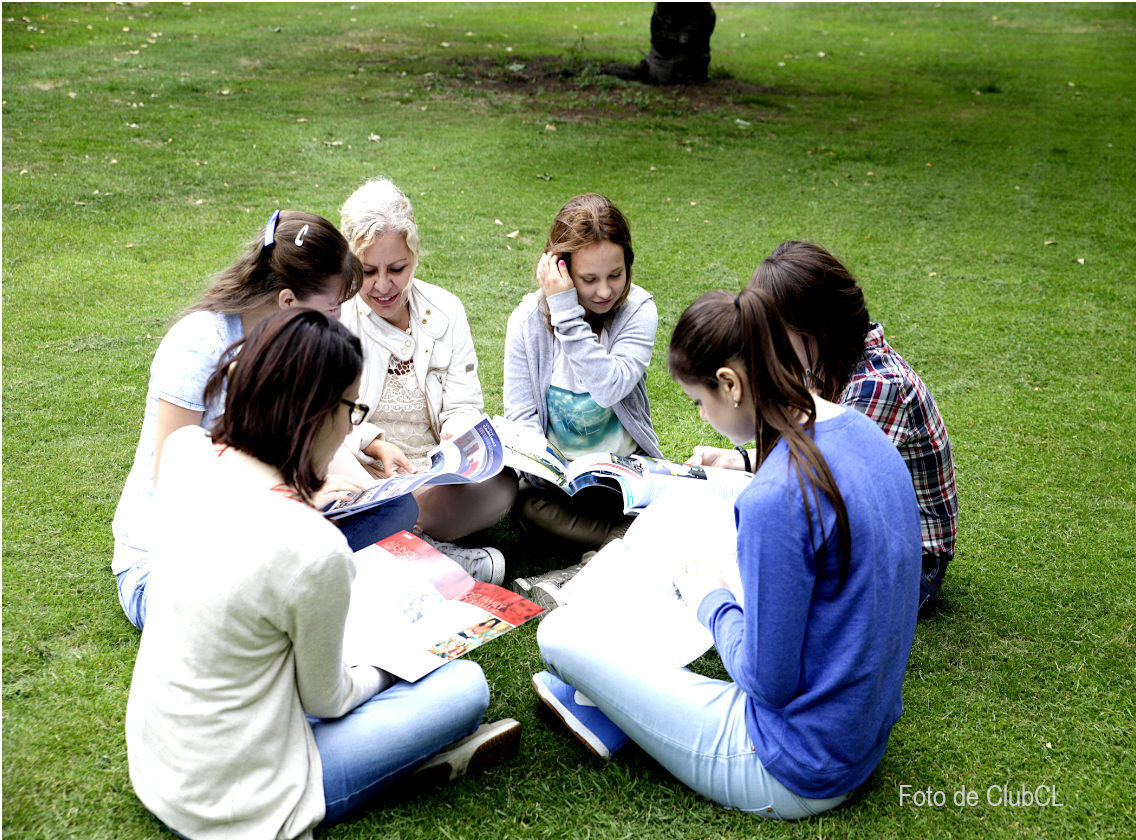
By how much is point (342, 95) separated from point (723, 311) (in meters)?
9.66

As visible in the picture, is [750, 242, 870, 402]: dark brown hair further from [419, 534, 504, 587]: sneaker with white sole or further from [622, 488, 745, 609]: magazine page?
[419, 534, 504, 587]: sneaker with white sole

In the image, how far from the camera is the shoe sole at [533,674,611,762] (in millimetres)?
2635

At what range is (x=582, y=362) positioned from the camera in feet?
11.4

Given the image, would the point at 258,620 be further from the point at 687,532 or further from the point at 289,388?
the point at 687,532

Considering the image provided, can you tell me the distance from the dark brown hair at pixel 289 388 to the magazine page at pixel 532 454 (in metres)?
1.26

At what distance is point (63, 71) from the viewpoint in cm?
1042

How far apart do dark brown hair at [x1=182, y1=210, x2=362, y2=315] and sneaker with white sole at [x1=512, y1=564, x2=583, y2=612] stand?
49.1 inches

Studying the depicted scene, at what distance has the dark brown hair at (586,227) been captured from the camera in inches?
134

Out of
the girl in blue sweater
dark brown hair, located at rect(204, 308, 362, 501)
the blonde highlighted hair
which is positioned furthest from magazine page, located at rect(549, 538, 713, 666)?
the blonde highlighted hair

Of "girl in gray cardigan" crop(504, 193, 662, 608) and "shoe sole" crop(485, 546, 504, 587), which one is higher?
"girl in gray cardigan" crop(504, 193, 662, 608)

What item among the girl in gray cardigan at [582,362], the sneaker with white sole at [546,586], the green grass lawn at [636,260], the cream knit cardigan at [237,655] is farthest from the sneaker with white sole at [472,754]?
the girl in gray cardigan at [582,362]

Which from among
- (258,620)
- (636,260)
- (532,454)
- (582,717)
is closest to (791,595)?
(582,717)

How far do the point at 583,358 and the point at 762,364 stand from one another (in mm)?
1397

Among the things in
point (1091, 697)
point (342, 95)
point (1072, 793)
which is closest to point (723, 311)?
point (1072, 793)
